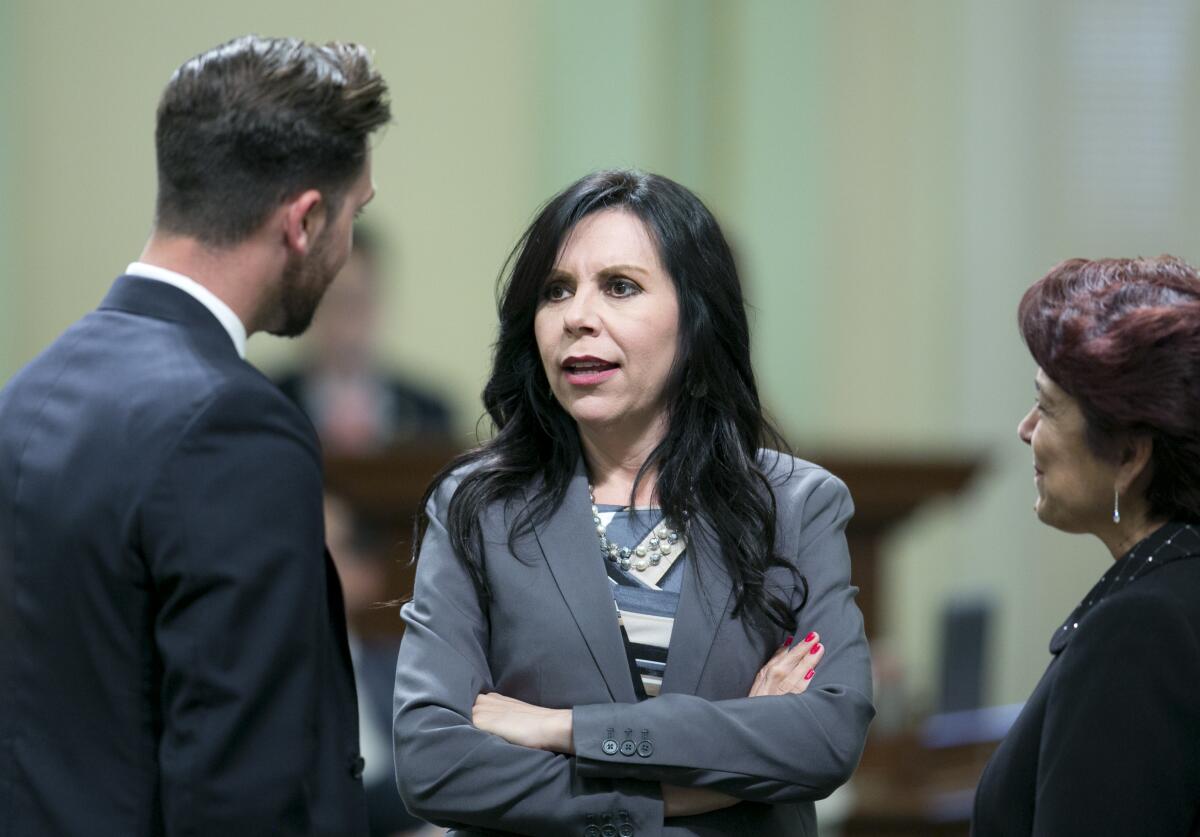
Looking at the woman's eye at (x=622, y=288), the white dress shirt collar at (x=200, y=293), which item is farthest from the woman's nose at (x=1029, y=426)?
the white dress shirt collar at (x=200, y=293)

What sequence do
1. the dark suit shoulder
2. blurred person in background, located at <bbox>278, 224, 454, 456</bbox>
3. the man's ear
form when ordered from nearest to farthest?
the dark suit shoulder, the man's ear, blurred person in background, located at <bbox>278, 224, 454, 456</bbox>

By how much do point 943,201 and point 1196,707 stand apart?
5.34 metres

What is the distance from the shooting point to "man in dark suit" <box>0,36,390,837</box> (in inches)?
76.7

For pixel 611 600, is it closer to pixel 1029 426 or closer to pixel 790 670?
pixel 790 670

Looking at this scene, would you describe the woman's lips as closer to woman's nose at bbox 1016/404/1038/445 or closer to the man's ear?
the man's ear

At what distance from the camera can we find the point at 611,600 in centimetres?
222

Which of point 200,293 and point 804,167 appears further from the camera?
point 804,167

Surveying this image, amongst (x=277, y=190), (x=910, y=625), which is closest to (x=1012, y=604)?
(x=910, y=625)

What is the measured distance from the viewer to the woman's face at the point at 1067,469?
224 centimetres

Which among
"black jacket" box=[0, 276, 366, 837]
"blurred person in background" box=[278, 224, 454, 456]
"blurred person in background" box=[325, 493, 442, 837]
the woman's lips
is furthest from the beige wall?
"black jacket" box=[0, 276, 366, 837]

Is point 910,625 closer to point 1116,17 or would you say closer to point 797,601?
point 1116,17

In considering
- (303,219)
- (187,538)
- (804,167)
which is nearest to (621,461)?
(303,219)

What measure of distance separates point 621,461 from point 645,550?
0.53 ft

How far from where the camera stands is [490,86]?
7.00m
